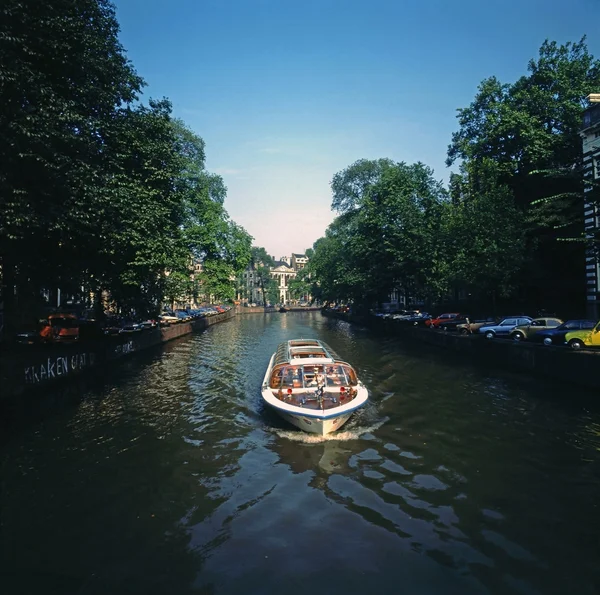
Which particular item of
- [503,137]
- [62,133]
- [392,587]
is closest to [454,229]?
[503,137]

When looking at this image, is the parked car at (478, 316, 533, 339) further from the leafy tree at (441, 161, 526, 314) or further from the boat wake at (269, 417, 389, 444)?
the boat wake at (269, 417, 389, 444)

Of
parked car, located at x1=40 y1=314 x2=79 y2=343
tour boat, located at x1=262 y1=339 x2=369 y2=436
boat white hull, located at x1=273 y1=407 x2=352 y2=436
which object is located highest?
parked car, located at x1=40 y1=314 x2=79 y2=343

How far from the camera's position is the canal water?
727 cm

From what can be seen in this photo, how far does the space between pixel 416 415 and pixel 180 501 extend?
934cm

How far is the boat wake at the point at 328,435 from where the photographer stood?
45.1 feet

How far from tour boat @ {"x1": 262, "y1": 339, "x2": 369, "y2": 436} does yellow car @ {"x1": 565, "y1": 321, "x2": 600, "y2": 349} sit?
12.8 metres

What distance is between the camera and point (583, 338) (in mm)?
22859

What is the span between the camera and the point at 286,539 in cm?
828

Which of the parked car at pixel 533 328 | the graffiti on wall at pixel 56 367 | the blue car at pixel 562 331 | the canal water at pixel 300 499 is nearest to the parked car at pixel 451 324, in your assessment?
the parked car at pixel 533 328

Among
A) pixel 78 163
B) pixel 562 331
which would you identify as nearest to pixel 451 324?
pixel 562 331

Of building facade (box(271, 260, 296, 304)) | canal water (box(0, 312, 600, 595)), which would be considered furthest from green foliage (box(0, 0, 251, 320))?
building facade (box(271, 260, 296, 304))

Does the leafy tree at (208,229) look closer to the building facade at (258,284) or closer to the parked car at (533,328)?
the parked car at (533,328)

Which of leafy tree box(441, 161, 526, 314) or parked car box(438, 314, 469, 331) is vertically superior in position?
Result: leafy tree box(441, 161, 526, 314)

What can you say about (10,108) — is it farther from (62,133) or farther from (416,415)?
(416,415)
